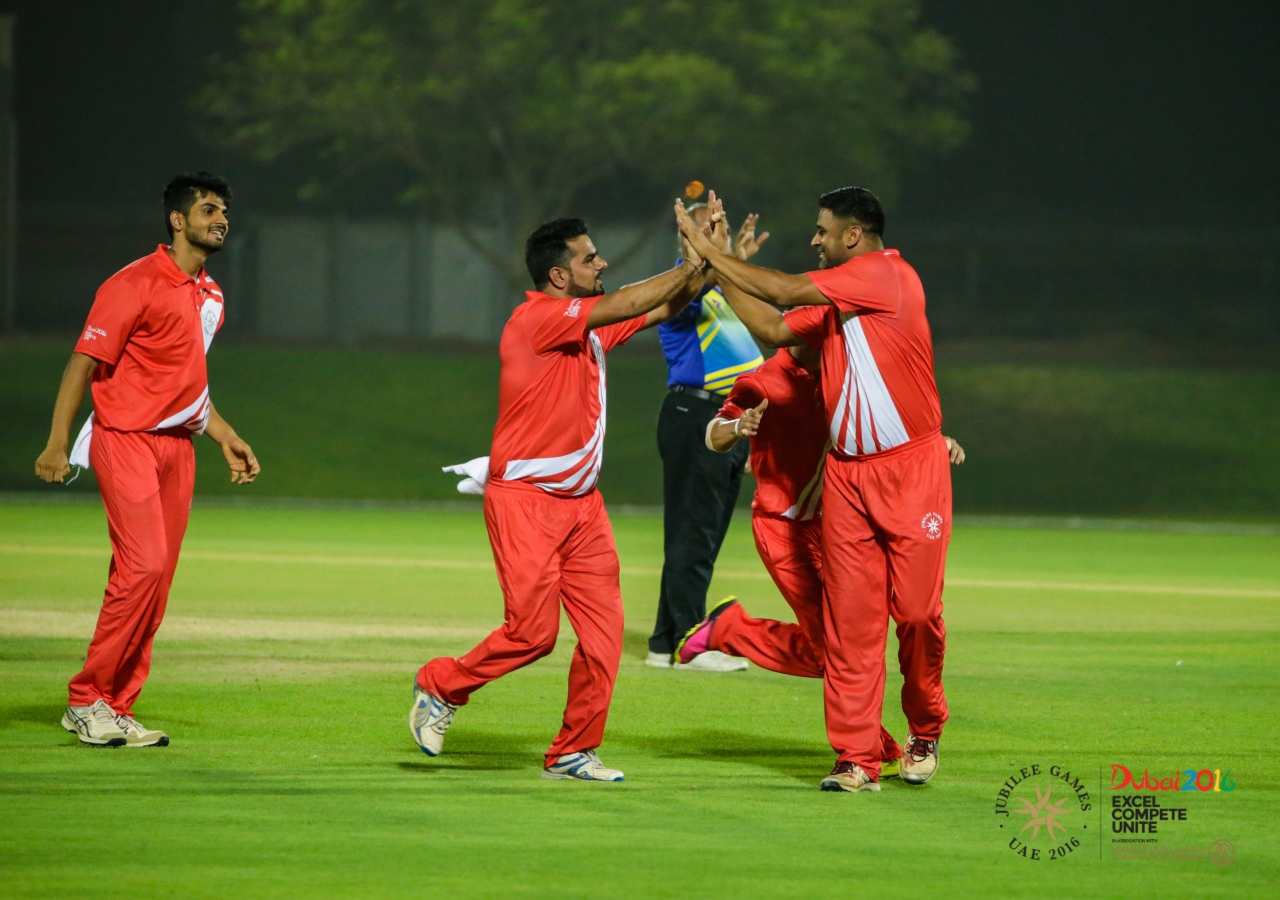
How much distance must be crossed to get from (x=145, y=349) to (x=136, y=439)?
15.3 inches

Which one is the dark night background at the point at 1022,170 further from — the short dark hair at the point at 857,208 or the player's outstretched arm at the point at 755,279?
the player's outstretched arm at the point at 755,279

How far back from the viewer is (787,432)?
24.3ft

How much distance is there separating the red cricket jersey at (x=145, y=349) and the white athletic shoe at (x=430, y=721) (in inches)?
66.9

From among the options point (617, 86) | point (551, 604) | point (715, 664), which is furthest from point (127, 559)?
point (617, 86)

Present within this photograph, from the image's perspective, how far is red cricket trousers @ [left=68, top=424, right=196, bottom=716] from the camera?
7.40 metres

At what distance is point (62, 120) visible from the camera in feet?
133

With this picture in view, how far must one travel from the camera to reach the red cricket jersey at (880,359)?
21.8ft

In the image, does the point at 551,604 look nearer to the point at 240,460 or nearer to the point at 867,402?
the point at 867,402

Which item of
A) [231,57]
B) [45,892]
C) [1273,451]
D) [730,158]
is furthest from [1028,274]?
[45,892]

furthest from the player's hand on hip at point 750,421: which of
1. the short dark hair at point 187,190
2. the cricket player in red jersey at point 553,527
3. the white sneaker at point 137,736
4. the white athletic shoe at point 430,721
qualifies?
the white sneaker at point 137,736

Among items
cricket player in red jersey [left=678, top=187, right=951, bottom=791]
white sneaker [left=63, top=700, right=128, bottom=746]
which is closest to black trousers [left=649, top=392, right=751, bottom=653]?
cricket player in red jersey [left=678, top=187, right=951, bottom=791]

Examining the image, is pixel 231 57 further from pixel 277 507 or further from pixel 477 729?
pixel 477 729

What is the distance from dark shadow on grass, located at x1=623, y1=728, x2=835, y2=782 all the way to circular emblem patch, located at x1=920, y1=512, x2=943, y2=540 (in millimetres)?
1100

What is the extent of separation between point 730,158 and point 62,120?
16.1m
